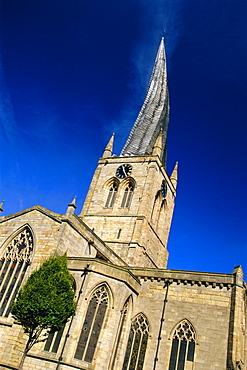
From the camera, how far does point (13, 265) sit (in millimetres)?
21031

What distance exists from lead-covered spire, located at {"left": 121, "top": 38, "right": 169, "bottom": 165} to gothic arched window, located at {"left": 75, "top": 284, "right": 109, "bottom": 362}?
2151cm

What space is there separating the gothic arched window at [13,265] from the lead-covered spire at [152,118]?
64.2 feet

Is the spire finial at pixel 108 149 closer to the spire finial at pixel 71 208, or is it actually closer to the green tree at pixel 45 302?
the spire finial at pixel 71 208

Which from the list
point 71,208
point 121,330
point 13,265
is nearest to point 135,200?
point 71,208

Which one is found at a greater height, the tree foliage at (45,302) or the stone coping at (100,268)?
the stone coping at (100,268)

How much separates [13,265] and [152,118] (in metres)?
27.6

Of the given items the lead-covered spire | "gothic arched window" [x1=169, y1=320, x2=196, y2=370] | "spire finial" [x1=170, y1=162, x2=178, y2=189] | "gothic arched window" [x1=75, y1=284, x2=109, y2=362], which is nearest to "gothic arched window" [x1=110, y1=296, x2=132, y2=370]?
"gothic arched window" [x1=75, y1=284, x2=109, y2=362]

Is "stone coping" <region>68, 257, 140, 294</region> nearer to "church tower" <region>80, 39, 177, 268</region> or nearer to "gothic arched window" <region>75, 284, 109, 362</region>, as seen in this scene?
"gothic arched window" <region>75, 284, 109, 362</region>

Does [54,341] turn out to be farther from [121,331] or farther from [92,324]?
[121,331]

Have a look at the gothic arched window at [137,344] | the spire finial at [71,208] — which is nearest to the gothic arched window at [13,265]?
the spire finial at [71,208]

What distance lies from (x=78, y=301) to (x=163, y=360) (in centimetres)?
586

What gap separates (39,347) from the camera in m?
17.9

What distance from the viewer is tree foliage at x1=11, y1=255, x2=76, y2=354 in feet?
52.2

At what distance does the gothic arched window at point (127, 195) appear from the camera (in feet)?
111
